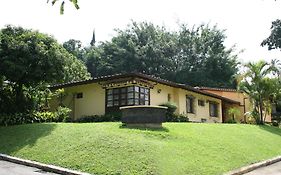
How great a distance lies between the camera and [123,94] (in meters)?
23.7

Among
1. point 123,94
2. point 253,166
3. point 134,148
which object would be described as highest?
point 123,94

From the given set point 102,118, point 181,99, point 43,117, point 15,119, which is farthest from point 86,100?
point 181,99

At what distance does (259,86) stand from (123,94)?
10640mm

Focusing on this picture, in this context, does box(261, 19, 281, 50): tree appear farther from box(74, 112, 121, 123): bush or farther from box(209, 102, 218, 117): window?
box(74, 112, 121, 123): bush

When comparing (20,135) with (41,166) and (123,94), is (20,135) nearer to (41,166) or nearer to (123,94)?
(41,166)

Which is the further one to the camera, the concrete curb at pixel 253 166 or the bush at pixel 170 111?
the bush at pixel 170 111

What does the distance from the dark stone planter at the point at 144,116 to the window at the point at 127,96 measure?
659 centimetres

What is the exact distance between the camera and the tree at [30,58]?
730 inches

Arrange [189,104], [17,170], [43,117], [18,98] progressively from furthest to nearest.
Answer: [189,104]
[18,98]
[43,117]
[17,170]

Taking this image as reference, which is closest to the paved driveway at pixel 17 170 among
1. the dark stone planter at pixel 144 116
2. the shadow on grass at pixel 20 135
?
the shadow on grass at pixel 20 135

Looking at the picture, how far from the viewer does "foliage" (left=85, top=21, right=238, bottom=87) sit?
47750 mm

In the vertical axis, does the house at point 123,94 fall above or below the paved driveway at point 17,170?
above

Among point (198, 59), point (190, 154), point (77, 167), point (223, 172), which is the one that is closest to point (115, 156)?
point (77, 167)

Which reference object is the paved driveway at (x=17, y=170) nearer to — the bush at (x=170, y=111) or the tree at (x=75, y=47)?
the bush at (x=170, y=111)
